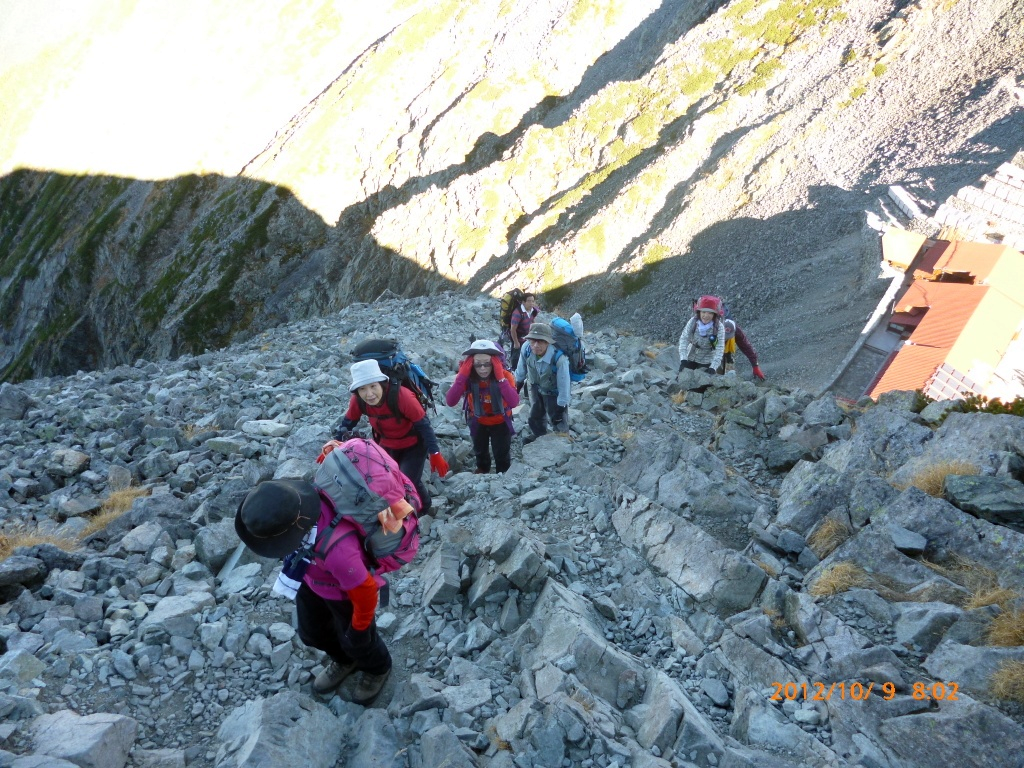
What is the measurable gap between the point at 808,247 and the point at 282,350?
22.0 meters

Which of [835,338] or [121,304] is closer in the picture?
[835,338]

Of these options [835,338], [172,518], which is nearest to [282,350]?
[172,518]

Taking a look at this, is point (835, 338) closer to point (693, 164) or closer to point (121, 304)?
point (693, 164)

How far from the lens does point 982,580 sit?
6109mm

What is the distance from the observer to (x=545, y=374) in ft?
34.6

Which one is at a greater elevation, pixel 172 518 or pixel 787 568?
pixel 787 568

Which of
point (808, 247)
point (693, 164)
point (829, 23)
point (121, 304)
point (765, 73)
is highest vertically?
point (829, 23)

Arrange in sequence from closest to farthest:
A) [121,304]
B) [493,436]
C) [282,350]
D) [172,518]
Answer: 1. [172,518]
2. [493,436]
3. [282,350]
4. [121,304]

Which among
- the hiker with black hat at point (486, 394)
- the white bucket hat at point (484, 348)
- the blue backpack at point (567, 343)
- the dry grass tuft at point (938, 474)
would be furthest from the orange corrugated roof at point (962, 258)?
the white bucket hat at point (484, 348)

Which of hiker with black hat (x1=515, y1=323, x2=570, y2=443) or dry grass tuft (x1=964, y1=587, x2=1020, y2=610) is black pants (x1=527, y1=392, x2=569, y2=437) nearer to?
Answer: hiker with black hat (x1=515, y1=323, x2=570, y2=443)

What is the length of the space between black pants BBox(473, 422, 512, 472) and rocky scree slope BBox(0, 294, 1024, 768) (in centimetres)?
35

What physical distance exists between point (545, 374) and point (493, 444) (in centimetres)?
162

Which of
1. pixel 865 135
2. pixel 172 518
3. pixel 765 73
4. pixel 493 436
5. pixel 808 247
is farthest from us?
pixel 765 73

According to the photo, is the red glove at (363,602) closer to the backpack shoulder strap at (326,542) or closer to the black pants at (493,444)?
the backpack shoulder strap at (326,542)
